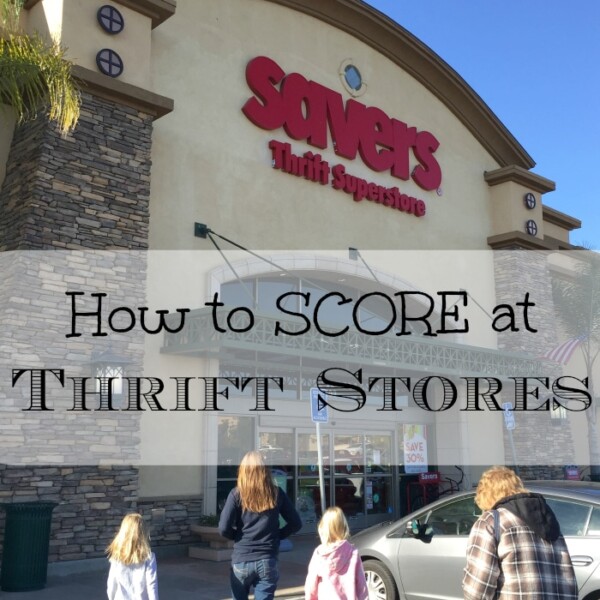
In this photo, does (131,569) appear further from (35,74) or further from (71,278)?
(71,278)

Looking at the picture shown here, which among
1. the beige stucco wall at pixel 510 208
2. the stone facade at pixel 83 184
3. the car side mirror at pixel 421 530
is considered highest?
the beige stucco wall at pixel 510 208

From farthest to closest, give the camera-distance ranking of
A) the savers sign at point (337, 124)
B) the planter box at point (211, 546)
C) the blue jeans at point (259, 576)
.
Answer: the savers sign at point (337, 124) → the planter box at point (211, 546) → the blue jeans at point (259, 576)

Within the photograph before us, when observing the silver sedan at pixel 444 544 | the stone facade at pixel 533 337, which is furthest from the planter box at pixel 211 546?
the stone facade at pixel 533 337

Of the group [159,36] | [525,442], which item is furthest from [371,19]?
[525,442]

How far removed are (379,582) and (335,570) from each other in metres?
3.04

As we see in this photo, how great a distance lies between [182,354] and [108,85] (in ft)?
16.9

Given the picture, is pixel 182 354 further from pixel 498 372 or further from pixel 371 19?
pixel 371 19

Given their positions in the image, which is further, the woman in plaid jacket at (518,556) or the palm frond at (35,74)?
the palm frond at (35,74)

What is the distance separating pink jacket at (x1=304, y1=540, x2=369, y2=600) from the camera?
5.91 meters

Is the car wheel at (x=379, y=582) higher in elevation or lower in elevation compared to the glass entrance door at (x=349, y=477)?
lower

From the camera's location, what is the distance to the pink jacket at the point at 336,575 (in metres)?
5.91

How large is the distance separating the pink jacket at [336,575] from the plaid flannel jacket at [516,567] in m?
1.42

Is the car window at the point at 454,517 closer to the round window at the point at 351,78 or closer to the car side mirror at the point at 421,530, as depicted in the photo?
the car side mirror at the point at 421,530

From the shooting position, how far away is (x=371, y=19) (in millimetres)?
20484
